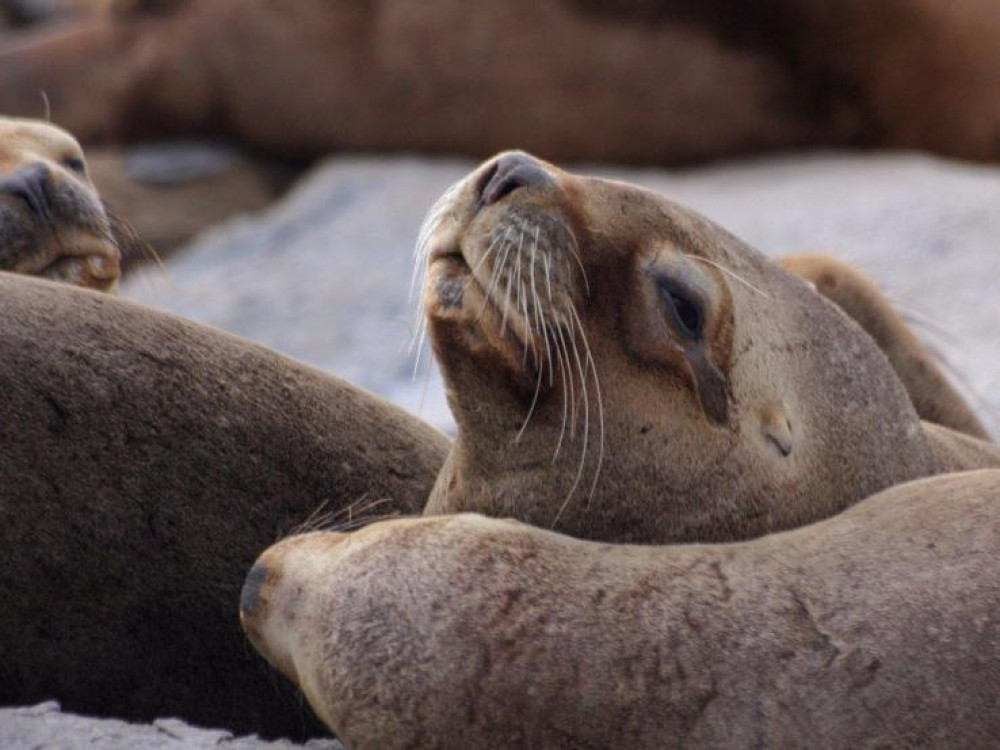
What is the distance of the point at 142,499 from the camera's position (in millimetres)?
3961

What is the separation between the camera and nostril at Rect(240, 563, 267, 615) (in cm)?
354

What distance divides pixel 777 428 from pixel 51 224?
2031 mm

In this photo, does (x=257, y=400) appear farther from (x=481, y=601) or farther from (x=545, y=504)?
(x=481, y=601)

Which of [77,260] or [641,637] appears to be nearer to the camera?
[641,637]

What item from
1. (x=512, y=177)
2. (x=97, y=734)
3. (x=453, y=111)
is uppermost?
(x=512, y=177)

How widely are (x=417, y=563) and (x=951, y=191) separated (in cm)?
578

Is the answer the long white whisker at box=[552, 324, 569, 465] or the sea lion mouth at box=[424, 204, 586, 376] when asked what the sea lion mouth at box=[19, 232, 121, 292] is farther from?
the long white whisker at box=[552, 324, 569, 465]

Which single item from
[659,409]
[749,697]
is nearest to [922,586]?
[749,697]

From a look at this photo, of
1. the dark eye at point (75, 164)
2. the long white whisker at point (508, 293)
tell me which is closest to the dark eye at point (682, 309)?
the long white whisker at point (508, 293)

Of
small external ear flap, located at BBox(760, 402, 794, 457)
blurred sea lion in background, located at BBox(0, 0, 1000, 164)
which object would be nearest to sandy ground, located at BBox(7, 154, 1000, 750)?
blurred sea lion in background, located at BBox(0, 0, 1000, 164)

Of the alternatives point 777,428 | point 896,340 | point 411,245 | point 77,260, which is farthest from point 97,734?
point 411,245

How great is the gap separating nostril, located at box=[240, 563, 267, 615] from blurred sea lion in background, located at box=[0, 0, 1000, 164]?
245 inches

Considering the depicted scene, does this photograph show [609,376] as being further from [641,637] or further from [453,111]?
[453,111]

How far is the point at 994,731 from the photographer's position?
3.13 metres
